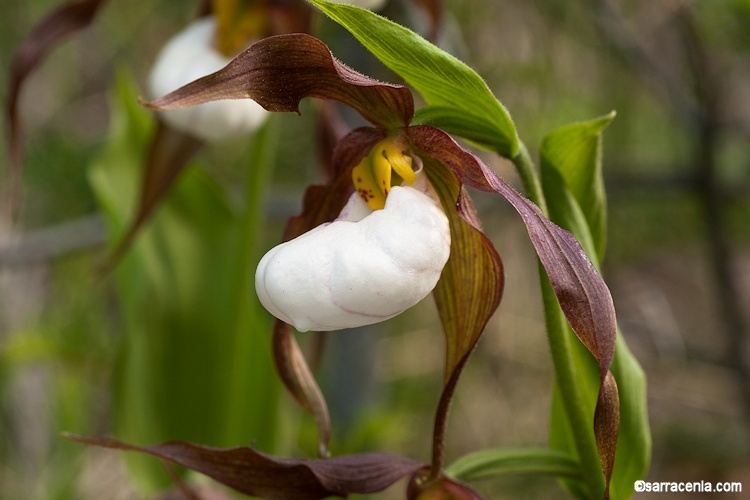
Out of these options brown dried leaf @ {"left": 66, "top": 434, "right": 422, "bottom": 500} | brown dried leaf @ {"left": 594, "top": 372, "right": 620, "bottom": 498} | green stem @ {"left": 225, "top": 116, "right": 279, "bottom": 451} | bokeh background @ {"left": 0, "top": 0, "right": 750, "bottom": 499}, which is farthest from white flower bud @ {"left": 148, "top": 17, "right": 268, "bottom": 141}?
brown dried leaf @ {"left": 594, "top": 372, "right": 620, "bottom": 498}

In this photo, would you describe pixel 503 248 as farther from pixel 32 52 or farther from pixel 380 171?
pixel 380 171

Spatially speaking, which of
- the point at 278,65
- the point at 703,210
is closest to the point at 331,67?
the point at 278,65

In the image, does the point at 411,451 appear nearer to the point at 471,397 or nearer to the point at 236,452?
the point at 471,397

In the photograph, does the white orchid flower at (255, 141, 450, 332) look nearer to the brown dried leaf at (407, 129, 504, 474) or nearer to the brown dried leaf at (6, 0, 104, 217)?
the brown dried leaf at (407, 129, 504, 474)

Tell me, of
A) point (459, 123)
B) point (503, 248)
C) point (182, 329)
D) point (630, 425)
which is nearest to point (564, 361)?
point (630, 425)

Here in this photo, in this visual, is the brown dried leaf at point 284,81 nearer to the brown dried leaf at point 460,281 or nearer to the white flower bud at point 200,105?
the brown dried leaf at point 460,281
